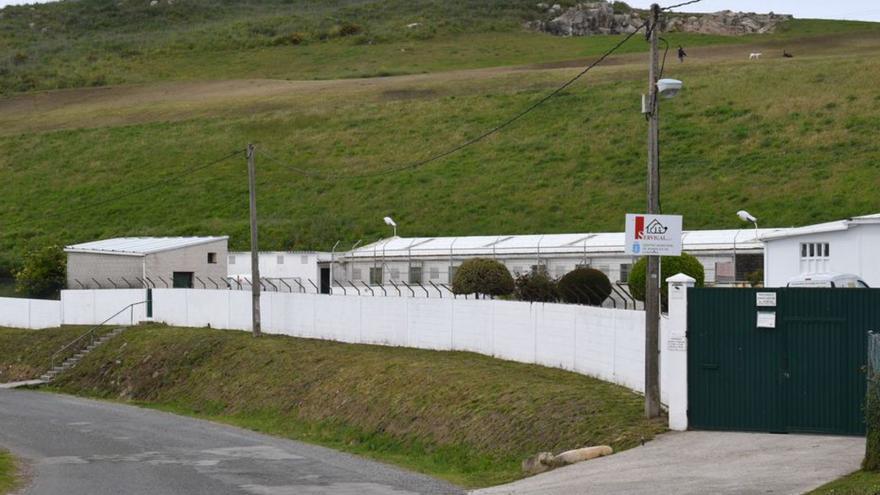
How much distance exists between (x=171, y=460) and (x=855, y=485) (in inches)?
612

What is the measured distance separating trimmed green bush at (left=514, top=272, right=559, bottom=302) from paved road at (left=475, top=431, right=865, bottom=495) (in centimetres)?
1921

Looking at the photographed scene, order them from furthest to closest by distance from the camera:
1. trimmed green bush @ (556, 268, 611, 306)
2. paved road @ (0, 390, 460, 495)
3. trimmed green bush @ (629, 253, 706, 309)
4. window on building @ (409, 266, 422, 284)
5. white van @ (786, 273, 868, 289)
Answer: window on building @ (409, 266, 422, 284)
trimmed green bush @ (556, 268, 611, 306)
trimmed green bush @ (629, 253, 706, 309)
white van @ (786, 273, 868, 289)
paved road @ (0, 390, 460, 495)

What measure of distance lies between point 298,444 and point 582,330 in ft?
23.6

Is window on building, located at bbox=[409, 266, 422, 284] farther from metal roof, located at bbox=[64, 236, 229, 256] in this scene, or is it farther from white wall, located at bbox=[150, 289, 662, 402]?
metal roof, located at bbox=[64, 236, 229, 256]

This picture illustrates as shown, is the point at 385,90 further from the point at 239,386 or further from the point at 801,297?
the point at 801,297

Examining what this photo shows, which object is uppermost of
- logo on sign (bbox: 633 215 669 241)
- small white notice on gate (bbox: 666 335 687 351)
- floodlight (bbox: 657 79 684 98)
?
floodlight (bbox: 657 79 684 98)

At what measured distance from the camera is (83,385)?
160 feet

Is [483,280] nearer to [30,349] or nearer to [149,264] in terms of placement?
[149,264]

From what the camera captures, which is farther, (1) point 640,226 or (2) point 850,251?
(2) point 850,251

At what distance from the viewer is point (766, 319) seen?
77.0 feet

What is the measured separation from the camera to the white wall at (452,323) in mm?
29875

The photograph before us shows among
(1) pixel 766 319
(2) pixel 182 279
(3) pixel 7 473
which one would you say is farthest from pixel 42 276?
(1) pixel 766 319

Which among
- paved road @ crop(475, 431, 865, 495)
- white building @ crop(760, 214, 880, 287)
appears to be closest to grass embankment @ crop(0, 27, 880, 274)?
white building @ crop(760, 214, 880, 287)

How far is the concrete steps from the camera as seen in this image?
2007 inches
